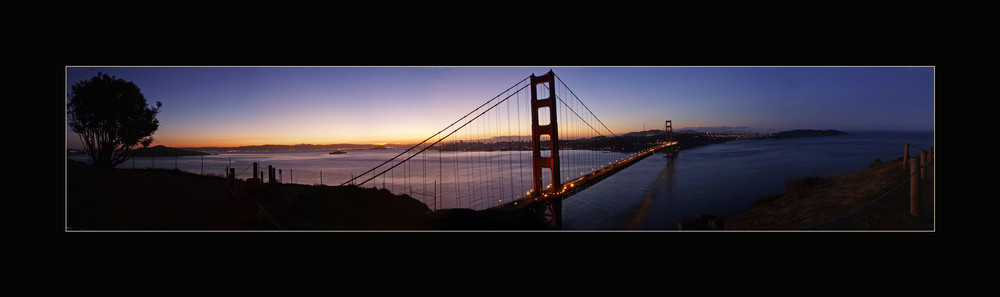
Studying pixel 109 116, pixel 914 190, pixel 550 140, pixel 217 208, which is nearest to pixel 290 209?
pixel 217 208

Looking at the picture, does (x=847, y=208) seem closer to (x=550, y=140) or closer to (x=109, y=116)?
(x=550, y=140)

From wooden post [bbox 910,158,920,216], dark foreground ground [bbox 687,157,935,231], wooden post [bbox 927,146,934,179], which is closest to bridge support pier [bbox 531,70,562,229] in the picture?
dark foreground ground [bbox 687,157,935,231]

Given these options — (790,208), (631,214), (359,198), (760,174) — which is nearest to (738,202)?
(631,214)

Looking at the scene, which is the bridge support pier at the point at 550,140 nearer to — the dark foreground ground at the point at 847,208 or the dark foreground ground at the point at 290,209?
the dark foreground ground at the point at 290,209

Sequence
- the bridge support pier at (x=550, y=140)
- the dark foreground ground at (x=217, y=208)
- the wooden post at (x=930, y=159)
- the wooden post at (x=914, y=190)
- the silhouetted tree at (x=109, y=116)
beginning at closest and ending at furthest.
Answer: the wooden post at (x=914, y=190), the dark foreground ground at (x=217, y=208), the wooden post at (x=930, y=159), the silhouetted tree at (x=109, y=116), the bridge support pier at (x=550, y=140)

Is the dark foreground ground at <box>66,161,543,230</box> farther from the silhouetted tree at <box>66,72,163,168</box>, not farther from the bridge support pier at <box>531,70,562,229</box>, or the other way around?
the bridge support pier at <box>531,70,562,229</box>

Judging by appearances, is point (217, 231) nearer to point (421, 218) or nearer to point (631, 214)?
point (421, 218)

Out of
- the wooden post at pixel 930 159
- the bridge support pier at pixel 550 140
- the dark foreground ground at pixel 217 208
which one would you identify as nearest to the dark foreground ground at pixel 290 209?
the dark foreground ground at pixel 217 208
